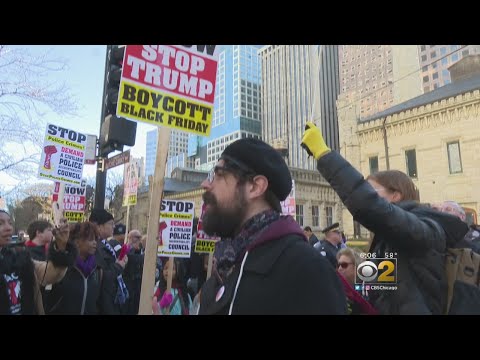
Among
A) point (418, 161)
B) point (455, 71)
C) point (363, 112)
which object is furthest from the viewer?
point (363, 112)

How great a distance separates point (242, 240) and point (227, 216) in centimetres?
15

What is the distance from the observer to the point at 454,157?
87.6 ft

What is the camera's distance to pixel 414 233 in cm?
186

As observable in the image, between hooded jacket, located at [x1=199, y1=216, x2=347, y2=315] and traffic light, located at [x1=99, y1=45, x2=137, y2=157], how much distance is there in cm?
480

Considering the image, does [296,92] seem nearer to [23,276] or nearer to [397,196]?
[23,276]

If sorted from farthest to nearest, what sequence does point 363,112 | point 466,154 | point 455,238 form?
point 363,112
point 466,154
point 455,238

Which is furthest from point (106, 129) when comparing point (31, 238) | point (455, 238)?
point (455, 238)

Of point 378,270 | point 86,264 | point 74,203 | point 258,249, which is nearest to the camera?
point 258,249

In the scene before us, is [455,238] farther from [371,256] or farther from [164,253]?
[164,253]

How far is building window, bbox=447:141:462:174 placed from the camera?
1035 inches

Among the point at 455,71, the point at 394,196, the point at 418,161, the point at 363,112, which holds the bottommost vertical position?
the point at 394,196

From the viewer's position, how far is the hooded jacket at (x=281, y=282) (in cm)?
131

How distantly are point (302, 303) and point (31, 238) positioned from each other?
4998 mm

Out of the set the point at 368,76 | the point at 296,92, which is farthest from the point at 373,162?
the point at 368,76
